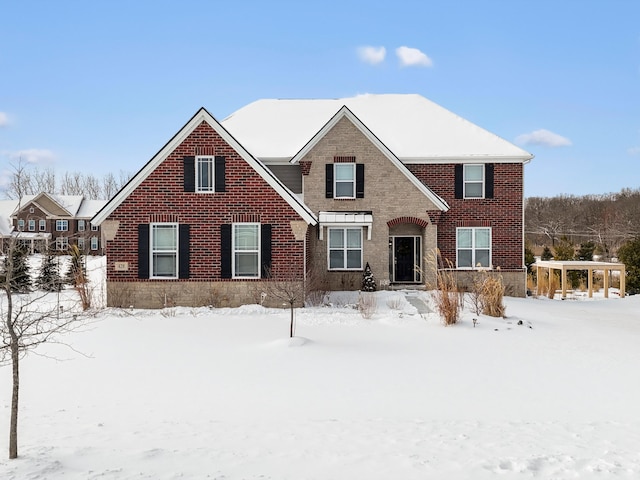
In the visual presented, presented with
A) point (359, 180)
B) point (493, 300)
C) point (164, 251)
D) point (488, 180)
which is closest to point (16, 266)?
point (164, 251)

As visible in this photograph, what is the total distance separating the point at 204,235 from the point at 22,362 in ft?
24.8

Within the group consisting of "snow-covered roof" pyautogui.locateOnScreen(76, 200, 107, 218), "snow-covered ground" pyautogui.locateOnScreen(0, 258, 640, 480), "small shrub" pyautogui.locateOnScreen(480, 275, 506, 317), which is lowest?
"snow-covered ground" pyautogui.locateOnScreen(0, 258, 640, 480)

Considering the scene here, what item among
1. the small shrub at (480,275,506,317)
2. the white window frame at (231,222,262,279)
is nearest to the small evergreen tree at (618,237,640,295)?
the small shrub at (480,275,506,317)

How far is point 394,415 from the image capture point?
7.33 meters

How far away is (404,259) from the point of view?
2339 centimetres

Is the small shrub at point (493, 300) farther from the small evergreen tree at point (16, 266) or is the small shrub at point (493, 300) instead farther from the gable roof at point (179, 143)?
the small evergreen tree at point (16, 266)

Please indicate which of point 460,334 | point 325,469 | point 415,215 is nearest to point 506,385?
point 460,334

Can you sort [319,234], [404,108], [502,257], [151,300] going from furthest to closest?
[404,108]
[502,257]
[319,234]
[151,300]

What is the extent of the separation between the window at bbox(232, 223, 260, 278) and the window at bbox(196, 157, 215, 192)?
1.67 m

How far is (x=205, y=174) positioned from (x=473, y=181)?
494 inches

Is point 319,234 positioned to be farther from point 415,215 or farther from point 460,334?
point 460,334

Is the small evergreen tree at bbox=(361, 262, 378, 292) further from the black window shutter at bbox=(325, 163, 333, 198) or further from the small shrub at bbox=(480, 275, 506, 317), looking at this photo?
the small shrub at bbox=(480, 275, 506, 317)

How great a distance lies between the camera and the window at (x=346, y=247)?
70.7ft

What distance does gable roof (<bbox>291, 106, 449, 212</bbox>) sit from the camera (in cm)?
2119
